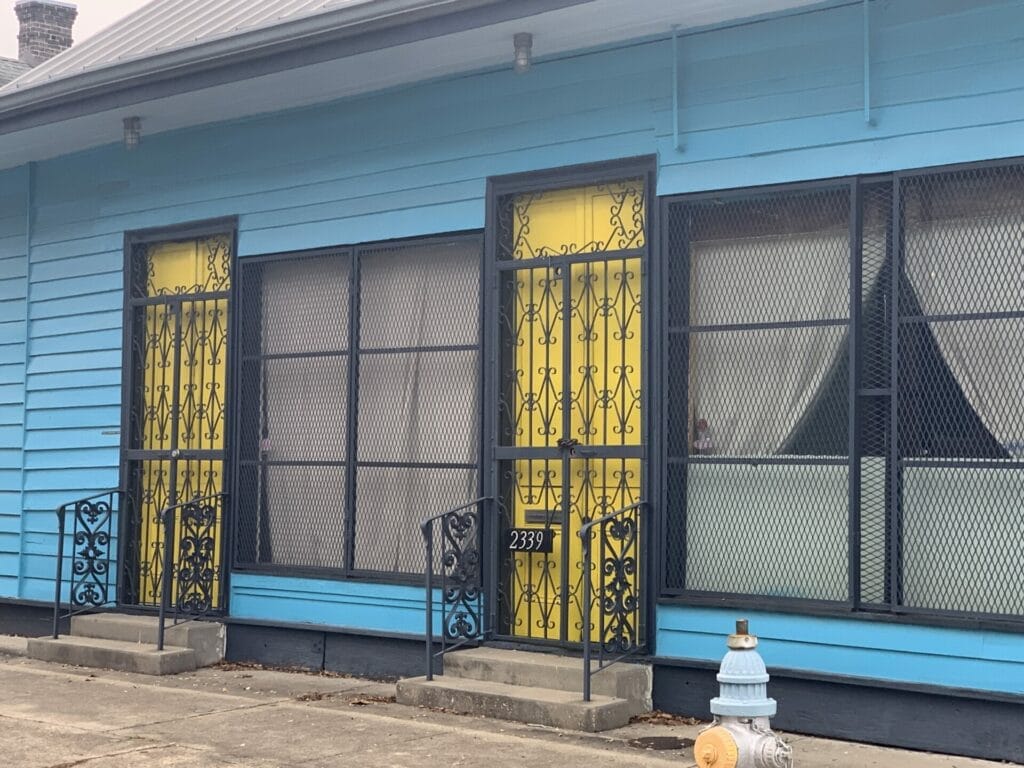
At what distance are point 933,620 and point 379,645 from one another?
12.4ft

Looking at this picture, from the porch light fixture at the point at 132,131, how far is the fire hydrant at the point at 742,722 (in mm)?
6667

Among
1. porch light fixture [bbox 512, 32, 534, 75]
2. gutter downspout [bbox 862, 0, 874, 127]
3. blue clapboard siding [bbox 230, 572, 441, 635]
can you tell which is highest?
porch light fixture [bbox 512, 32, 534, 75]

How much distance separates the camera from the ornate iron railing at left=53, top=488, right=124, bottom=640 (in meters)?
11.0

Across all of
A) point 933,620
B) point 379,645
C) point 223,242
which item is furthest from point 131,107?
point 933,620

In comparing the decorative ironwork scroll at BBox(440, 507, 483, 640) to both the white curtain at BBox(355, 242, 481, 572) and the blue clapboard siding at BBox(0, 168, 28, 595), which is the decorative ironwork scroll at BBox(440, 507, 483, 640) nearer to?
the white curtain at BBox(355, 242, 481, 572)

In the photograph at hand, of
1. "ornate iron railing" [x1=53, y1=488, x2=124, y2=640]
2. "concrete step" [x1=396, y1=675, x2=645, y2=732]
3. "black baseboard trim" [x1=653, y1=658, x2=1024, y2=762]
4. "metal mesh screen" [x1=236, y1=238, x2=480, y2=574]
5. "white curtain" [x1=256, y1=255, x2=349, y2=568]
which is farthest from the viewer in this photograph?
"ornate iron railing" [x1=53, y1=488, x2=124, y2=640]

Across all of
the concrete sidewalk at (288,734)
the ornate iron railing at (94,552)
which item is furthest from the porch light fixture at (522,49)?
the ornate iron railing at (94,552)

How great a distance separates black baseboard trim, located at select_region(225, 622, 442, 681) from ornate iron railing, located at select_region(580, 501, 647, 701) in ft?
4.23

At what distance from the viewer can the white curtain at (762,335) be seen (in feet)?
25.0

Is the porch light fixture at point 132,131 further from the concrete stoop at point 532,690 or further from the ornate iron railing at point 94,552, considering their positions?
the concrete stoop at point 532,690

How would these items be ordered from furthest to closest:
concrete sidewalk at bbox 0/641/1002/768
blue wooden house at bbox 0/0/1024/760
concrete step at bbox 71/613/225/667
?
1. concrete step at bbox 71/613/225/667
2. blue wooden house at bbox 0/0/1024/760
3. concrete sidewalk at bbox 0/641/1002/768

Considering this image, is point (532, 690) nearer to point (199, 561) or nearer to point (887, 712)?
point (887, 712)

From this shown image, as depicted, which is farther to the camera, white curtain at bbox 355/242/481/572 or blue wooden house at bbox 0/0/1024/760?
A: white curtain at bbox 355/242/481/572

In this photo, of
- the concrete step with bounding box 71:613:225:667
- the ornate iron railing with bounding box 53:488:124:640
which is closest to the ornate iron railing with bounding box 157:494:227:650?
the concrete step with bounding box 71:613:225:667
